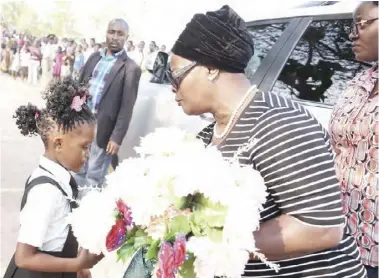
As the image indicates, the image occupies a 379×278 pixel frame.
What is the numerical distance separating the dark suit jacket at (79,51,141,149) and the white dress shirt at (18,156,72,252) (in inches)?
108

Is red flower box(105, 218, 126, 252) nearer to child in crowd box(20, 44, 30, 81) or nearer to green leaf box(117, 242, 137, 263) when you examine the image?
green leaf box(117, 242, 137, 263)

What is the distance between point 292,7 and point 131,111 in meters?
2.01

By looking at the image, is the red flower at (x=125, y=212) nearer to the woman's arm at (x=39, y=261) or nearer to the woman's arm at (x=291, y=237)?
the woman's arm at (x=291, y=237)

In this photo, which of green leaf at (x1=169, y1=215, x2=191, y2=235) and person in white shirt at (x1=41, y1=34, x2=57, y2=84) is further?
person in white shirt at (x1=41, y1=34, x2=57, y2=84)

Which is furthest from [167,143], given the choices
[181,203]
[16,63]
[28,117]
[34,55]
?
[16,63]

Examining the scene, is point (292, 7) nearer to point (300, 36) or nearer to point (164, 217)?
point (300, 36)

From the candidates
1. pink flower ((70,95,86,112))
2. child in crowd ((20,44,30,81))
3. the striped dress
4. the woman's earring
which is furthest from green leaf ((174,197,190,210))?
child in crowd ((20,44,30,81))

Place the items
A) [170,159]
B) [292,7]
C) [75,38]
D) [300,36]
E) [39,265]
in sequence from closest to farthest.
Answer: [170,159] < [39,265] < [300,36] < [292,7] < [75,38]

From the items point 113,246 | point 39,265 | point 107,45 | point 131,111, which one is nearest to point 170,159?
point 113,246

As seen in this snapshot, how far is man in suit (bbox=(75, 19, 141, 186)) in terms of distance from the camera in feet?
16.7

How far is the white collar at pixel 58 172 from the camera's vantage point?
233cm

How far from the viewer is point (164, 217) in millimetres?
1477

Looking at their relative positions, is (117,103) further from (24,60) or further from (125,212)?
(24,60)

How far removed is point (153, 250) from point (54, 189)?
2.86ft
